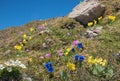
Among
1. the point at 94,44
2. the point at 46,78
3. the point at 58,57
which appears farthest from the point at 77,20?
the point at 46,78

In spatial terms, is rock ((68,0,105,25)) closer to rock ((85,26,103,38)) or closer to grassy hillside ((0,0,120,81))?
grassy hillside ((0,0,120,81))

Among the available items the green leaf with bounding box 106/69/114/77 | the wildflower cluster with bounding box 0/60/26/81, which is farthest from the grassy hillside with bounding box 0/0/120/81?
the wildflower cluster with bounding box 0/60/26/81

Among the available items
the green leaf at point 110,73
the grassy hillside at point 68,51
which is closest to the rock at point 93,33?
the grassy hillside at point 68,51

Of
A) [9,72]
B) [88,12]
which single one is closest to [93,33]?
[88,12]

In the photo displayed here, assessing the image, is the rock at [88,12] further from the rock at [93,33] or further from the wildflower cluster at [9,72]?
the wildflower cluster at [9,72]

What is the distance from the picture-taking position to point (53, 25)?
51.9 feet

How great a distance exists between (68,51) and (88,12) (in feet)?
19.7

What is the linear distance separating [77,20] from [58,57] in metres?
5.87

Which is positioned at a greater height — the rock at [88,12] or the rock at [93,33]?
the rock at [88,12]

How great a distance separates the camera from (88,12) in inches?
627

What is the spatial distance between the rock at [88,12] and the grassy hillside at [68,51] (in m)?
0.33

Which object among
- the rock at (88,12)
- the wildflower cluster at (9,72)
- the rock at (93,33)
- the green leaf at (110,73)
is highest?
the rock at (88,12)

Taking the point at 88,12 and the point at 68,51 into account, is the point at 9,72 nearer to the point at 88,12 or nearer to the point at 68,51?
the point at 68,51

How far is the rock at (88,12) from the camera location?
15859 millimetres
